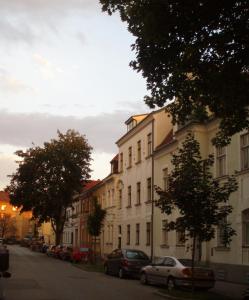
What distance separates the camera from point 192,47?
14539 millimetres

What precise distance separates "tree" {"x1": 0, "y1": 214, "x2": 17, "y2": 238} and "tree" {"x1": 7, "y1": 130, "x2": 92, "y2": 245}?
252 feet

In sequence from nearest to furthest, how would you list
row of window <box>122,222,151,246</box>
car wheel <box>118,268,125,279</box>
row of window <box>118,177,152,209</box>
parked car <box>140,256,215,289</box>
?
1. parked car <box>140,256,215,289</box>
2. car wheel <box>118,268,125,279</box>
3. row of window <box>122,222,151,246</box>
4. row of window <box>118,177,152,209</box>

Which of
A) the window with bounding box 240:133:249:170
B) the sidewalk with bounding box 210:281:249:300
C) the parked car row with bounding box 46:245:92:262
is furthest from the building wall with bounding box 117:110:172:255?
the sidewalk with bounding box 210:281:249:300

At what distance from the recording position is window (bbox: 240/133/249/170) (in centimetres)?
2616

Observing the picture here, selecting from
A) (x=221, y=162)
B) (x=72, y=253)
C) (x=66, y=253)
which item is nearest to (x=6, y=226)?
(x=66, y=253)

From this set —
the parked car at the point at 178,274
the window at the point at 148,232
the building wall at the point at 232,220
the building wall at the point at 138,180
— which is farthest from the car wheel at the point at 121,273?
the window at the point at 148,232

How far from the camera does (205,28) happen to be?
1462cm

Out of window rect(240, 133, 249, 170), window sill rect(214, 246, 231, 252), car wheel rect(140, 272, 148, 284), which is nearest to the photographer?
car wheel rect(140, 272, 148, 284)

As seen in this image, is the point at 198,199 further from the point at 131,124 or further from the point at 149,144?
the point at 131,124

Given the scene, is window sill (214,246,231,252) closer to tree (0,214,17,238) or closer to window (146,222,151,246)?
window (146,222,151,246)

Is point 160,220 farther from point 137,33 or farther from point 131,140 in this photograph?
point 137,33

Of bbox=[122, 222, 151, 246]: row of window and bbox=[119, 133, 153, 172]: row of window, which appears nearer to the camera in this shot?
bbox=[122, 222, 151, 246]: row of window

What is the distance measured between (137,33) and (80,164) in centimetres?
4912

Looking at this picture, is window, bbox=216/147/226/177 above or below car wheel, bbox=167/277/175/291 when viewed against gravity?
above
